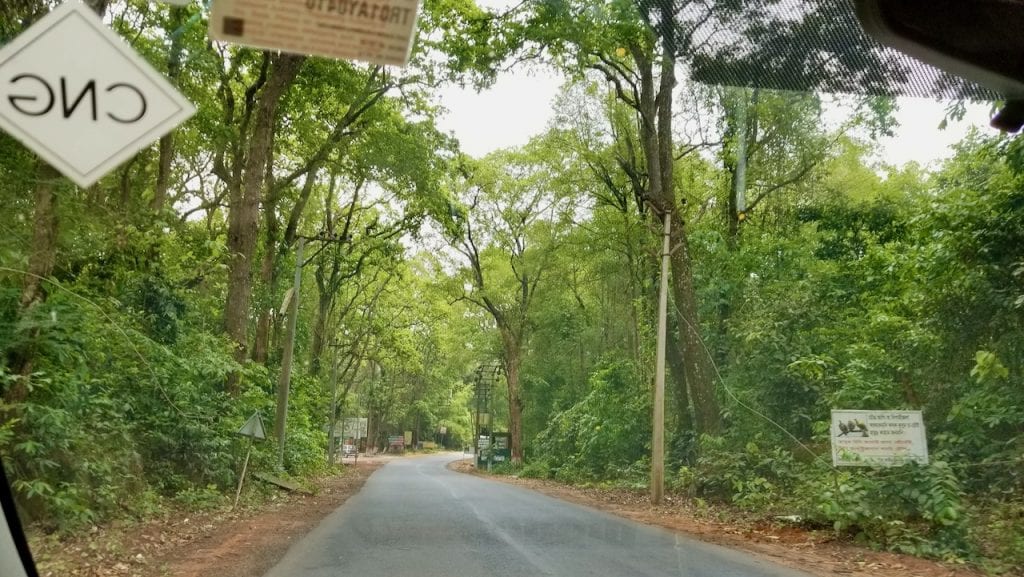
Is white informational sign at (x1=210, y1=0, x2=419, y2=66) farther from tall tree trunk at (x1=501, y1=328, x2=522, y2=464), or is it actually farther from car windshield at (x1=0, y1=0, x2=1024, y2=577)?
tall tree trunk at (x1=501, y1=328, x2=522, y2=464)

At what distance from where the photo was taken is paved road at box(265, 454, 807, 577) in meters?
8.34

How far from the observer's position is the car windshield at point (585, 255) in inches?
160

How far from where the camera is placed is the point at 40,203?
7.00 m

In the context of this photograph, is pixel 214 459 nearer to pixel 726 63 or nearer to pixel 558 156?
pixel 726 63

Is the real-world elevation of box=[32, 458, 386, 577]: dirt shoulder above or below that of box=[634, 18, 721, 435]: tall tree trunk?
below

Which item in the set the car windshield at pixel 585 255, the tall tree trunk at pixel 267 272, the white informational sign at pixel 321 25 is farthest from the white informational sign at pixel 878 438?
the tall tree trunk at pixel 267 272

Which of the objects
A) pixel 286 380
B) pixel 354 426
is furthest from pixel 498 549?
pixel 354 426

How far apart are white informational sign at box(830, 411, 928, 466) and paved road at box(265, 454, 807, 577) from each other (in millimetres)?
2528

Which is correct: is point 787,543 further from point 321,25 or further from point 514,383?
point 514,383

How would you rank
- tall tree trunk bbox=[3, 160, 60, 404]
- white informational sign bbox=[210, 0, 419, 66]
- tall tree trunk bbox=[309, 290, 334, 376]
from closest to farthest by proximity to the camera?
white informational sign bbox=[210, 0, 419, 66]
tall tree trunk bbox=[3, 160, 60, 404]
tall tree trunk bbox=[309, 290, 334, 376]

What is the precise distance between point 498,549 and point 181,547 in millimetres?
3822

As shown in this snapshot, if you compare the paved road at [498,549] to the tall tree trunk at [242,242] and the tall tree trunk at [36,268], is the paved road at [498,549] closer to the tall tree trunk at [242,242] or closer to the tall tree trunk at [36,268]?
the tall tree trunk at [36,268]

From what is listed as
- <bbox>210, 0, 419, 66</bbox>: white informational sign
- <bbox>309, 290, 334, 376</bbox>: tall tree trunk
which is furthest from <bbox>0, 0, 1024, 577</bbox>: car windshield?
<bbox>309, 290, 334, 376</bbox>: tall tree trunk

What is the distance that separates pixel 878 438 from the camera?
11.6 m
